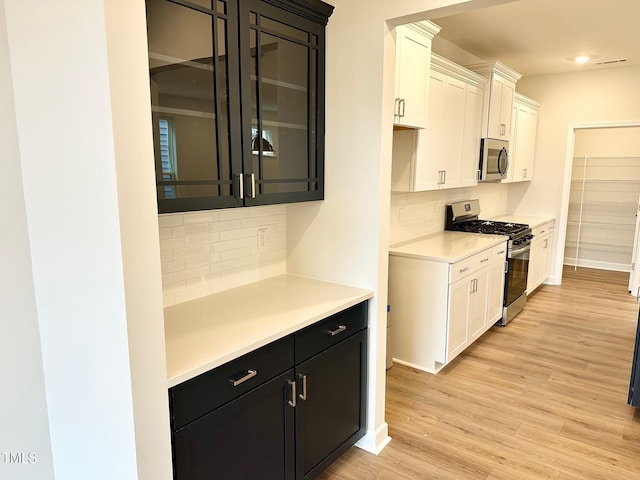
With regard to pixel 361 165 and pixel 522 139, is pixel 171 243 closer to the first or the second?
pixel 361 165

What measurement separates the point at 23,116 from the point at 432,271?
262cm

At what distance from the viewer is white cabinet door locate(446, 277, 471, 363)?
3.23 m

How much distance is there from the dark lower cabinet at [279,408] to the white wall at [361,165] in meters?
0.14

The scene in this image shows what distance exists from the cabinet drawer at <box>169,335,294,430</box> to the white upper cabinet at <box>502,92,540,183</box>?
13.1ft

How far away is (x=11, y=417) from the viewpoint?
1.51 m

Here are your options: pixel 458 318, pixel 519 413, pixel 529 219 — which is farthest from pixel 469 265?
pixel 529 219

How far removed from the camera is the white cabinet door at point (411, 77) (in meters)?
2.79

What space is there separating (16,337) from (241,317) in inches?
31.2

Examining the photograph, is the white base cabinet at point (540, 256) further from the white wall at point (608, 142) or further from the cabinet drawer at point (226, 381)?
the cabinet drawer at point (226, 381)

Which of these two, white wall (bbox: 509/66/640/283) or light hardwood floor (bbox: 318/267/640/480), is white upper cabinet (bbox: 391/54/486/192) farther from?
white wall (bbox: 509/66/640/283)

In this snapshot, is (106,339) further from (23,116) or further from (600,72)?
(600,72)

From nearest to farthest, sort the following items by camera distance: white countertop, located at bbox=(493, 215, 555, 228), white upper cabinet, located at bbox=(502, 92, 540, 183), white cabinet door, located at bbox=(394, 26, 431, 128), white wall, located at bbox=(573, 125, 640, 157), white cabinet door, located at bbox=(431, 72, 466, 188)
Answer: white cabinet door, located at bbox=(394, 26, 431, 128) → white cabinet door, located at bbox=(431, 72, 466, 188) → white upper cabinet, located at bbox=(502, 92, 540, 183) → white countertop, located at bbox=(493, 215, 555, 228) → white wall, located at bbox=(573, 125, 640, 157)

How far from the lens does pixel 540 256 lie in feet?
17.4

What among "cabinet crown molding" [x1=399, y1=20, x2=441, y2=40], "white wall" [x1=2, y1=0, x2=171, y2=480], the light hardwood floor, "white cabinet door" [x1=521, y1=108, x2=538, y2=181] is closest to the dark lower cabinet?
"white wall" [x1=2, y1=0, x2=171, y2=480]
